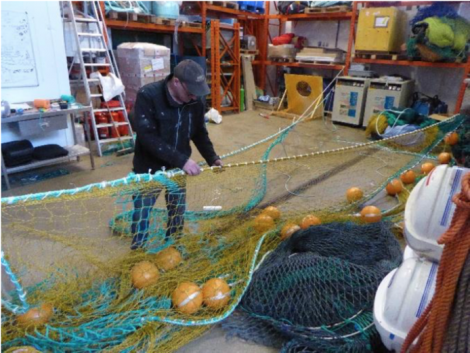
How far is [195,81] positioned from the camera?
2.20 metres

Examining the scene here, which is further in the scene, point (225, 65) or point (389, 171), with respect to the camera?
point (225, 65)

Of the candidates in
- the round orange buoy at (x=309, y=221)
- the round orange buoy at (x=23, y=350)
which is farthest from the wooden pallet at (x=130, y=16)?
the round orange buoy at (x=23, y=350)

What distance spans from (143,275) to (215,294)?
50 centimetres

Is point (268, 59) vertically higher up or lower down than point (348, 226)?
higher up

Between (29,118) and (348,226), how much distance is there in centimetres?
370

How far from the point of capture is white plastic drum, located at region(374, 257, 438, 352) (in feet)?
5.07

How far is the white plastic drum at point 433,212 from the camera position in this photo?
5.08 ft

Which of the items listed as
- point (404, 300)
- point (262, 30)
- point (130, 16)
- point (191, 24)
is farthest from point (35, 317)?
point (262, 30)

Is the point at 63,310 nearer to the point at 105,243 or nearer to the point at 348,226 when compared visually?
the point at 105,243

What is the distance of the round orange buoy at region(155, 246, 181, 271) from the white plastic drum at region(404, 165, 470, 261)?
151 cm

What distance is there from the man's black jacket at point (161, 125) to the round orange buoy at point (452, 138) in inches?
159

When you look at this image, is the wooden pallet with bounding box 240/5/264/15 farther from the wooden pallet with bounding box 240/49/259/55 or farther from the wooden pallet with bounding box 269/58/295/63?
the wooden pallet with bounding box 269/58/295/63

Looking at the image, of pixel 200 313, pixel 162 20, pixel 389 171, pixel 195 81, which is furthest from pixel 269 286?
pixel 162 20

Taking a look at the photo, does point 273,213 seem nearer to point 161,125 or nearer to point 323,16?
point 161,125
